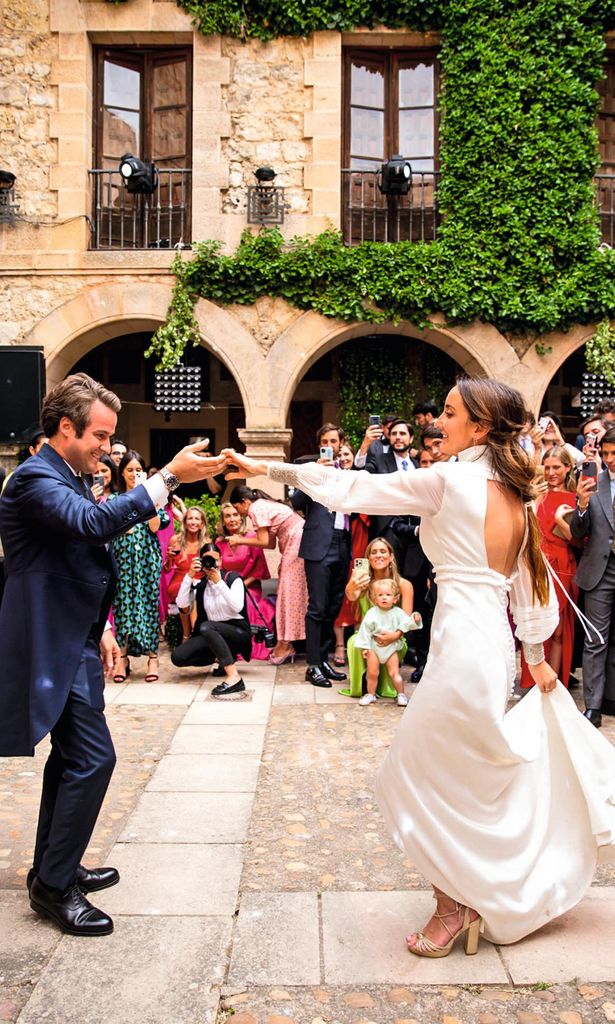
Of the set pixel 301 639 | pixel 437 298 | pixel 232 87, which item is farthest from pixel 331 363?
pixel 301 639

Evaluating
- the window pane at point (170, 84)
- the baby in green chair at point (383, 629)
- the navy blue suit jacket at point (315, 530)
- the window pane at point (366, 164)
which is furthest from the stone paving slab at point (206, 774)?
the window pane at point (170, 84)

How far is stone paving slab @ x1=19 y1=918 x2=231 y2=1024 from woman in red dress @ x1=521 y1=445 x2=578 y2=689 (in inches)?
175

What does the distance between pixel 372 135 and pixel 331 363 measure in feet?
13.1

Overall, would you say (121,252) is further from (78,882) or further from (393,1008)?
(393,1008)

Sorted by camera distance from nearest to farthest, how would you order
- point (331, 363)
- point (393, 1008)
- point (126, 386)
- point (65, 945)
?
point (393, 1008) < point (65, 945) < point (331, 363) < point (126, 386)

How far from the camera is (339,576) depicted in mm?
8312

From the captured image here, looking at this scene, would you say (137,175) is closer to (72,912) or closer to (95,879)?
(95,879)

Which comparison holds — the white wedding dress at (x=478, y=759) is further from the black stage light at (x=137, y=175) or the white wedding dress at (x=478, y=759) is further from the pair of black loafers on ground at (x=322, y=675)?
the black stage light at (x=137, y=175)

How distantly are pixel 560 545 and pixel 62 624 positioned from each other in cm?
494

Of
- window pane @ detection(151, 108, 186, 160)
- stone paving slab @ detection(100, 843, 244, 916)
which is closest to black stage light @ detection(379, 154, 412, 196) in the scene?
window pane @ detection(151, 108, 186, 160)

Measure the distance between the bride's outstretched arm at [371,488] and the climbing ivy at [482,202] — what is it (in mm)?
9171

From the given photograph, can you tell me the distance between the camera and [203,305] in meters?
12.4

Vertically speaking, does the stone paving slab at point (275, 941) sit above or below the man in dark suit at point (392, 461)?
below

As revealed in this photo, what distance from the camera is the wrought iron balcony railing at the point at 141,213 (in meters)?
12.7
